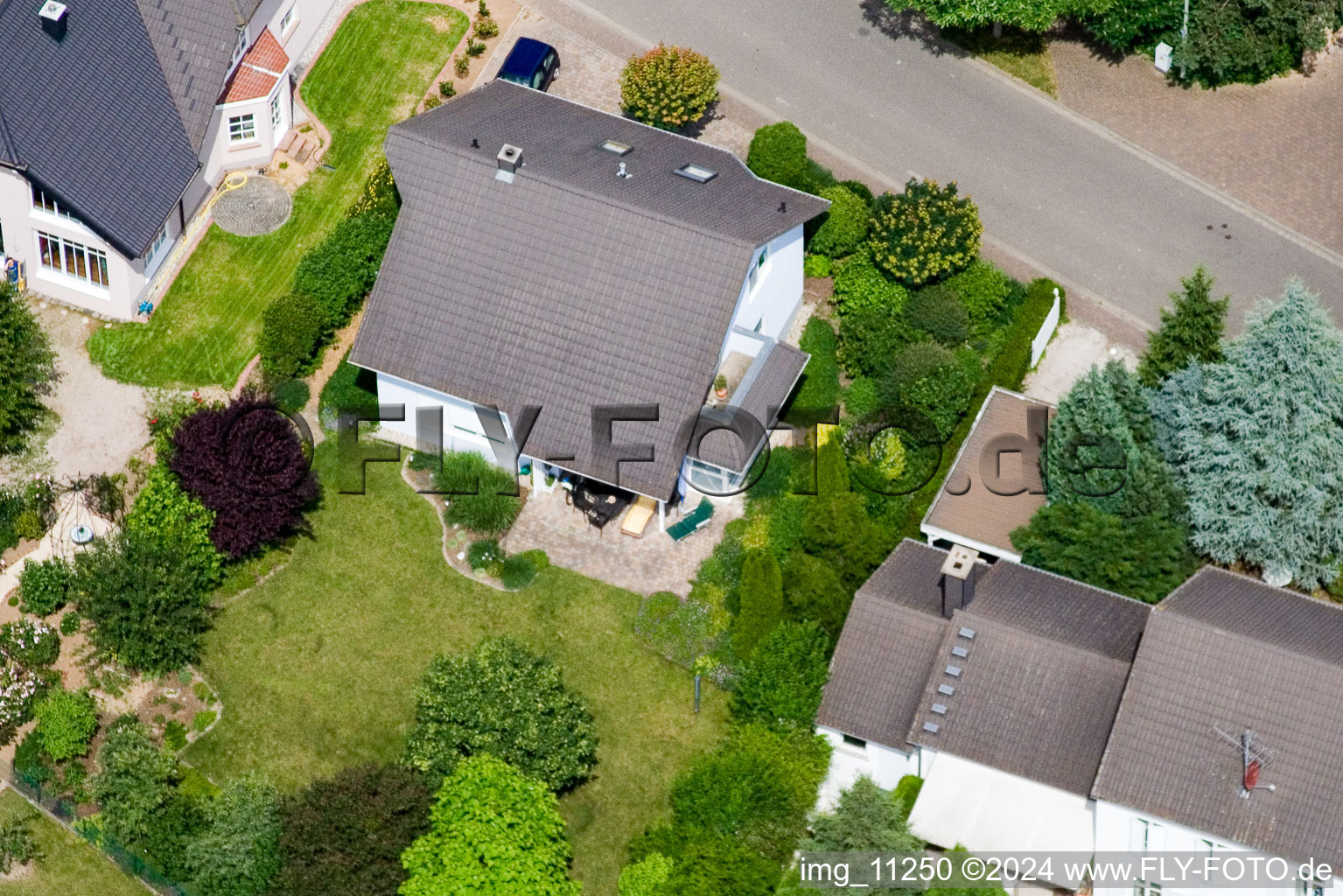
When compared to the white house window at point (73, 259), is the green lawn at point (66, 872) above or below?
below

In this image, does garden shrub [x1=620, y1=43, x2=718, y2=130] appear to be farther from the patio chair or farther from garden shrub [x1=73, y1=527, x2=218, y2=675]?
garden shrub [x1=73, y1=527, x2=218, y2=675]

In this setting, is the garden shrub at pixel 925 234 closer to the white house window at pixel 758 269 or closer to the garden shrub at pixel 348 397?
the white house window at pixel 758 269

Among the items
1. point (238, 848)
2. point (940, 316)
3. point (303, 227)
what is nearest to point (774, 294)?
point (940, 316)

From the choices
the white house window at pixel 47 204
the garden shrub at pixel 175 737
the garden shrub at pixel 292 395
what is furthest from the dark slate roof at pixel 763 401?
the white house window at pixel 47 204

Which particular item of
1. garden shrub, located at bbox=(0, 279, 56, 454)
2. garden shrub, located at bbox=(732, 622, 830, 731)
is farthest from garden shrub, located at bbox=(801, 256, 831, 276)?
garden shrub, located at bbox=(0, 279, 56, 454)

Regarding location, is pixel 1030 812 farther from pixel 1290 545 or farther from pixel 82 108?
pixel 82 108
